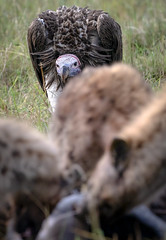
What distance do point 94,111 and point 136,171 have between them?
0.42 m

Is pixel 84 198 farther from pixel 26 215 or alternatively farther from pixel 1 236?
pixel 1 236

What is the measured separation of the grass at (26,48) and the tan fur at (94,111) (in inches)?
60.0

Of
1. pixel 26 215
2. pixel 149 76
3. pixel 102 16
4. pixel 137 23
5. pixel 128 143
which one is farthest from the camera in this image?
pixel 137 23

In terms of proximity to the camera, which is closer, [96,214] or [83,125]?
[96,214]

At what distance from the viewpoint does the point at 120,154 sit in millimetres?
1876

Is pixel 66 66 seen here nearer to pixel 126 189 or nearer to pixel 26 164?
pixel 26 164

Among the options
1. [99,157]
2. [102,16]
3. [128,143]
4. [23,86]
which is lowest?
[23,86]

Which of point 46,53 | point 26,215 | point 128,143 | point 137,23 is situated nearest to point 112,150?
point 128,143

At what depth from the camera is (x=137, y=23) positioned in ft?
22.4

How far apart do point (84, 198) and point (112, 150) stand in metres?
Result: 0.20

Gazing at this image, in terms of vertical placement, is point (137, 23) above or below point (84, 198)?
below

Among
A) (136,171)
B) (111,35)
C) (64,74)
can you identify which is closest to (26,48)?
(64,74)

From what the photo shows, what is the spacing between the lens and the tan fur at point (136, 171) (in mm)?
1816

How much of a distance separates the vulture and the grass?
6.1 inches
